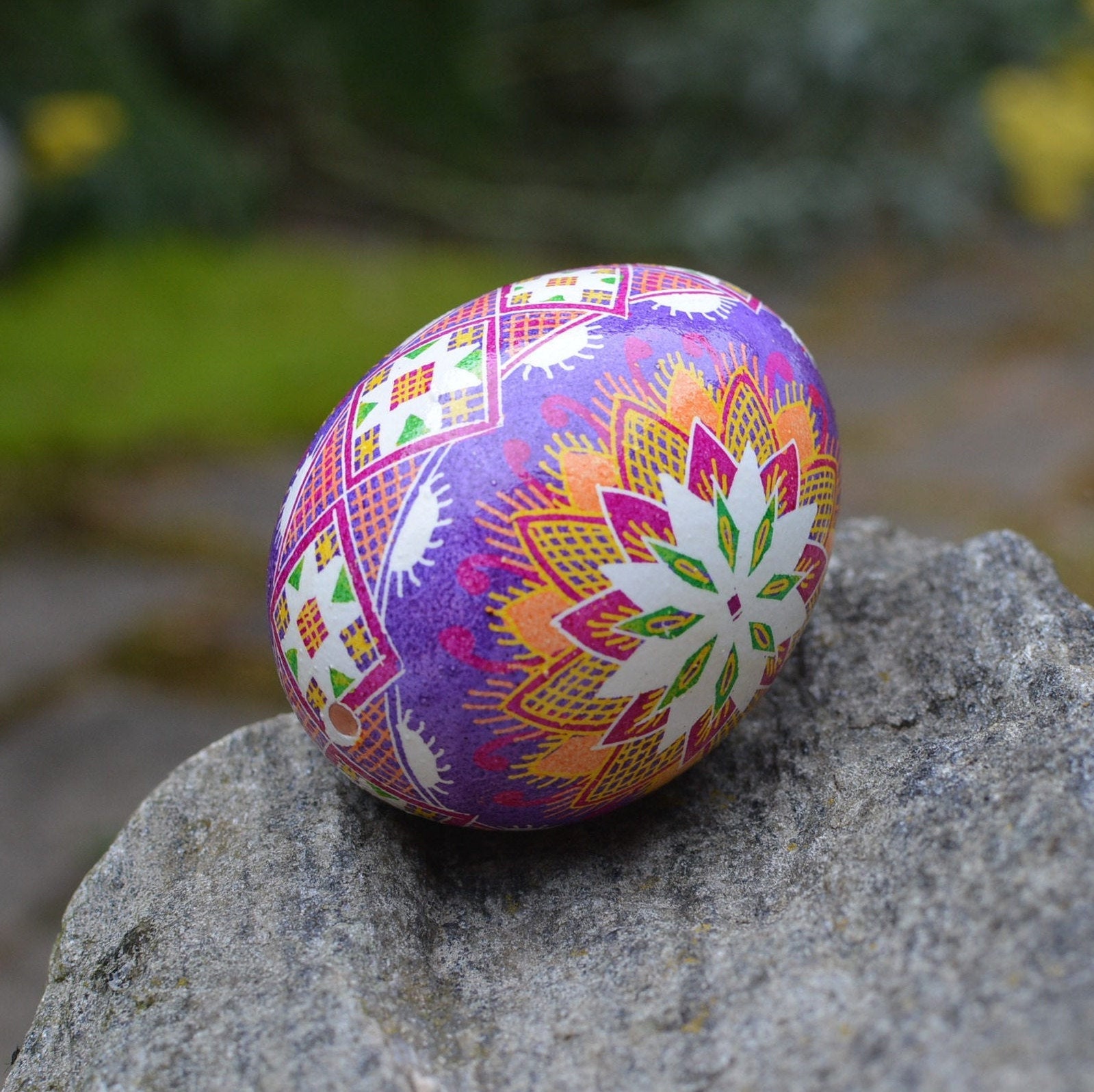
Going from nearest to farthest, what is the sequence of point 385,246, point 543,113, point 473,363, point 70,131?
point 473,363 < point 70,131 < point 385,246 < point 543,113

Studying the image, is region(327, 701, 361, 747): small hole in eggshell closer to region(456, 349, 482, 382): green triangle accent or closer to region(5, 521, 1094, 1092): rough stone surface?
region(5, 521, 1094, 1092): rough stone surface

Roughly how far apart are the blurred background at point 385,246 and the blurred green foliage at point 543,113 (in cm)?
2

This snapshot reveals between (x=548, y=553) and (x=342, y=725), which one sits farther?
(x=342, y=725)

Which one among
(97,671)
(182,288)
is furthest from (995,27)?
(97,671)

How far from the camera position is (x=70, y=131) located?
5293 millimetres

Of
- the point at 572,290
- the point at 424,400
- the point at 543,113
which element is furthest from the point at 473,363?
the point at 543,113

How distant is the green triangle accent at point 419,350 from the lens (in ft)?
5.41

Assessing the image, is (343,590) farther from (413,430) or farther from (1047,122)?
(1047,122)

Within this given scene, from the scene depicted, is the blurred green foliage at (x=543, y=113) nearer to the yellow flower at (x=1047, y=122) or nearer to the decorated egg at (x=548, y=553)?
the yellow flower at (x=1047, y=122)

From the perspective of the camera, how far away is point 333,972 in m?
1.48

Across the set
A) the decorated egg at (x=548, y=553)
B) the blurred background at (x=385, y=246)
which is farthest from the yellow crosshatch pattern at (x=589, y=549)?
the blurred background at (x=385, y=246)

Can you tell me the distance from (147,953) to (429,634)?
59 centimetres

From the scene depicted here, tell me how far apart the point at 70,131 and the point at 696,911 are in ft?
16.3

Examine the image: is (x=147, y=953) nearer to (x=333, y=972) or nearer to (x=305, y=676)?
(x=333, y=972)
